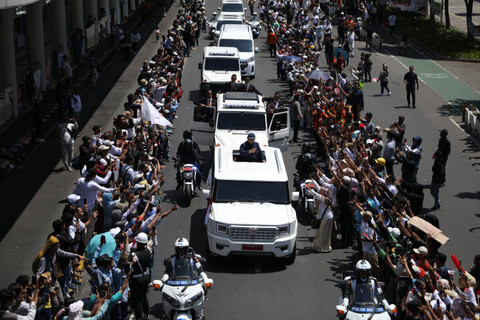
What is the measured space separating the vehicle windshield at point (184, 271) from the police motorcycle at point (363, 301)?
2554mm

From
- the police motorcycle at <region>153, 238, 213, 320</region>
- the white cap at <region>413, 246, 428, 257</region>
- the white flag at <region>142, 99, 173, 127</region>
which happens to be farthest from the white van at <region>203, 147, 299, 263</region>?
the white flag at <region>142, 99, 173, 127</region>

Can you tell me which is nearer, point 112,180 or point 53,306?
point 53,306

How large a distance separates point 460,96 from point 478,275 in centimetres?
2449

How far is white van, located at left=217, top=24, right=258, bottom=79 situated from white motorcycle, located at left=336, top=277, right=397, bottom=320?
25.8 meters

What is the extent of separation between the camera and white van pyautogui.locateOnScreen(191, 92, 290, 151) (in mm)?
24016

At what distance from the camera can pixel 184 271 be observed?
14.6 meters

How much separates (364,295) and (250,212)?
4.71m

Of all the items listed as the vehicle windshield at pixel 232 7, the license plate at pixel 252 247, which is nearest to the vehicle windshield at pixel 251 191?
the license plate at pixel 252 247

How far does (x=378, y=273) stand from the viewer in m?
16.9

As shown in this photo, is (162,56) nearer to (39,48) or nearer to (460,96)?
(39,48)

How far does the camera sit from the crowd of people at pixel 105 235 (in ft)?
43.1

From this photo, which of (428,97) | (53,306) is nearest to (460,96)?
(428,97)

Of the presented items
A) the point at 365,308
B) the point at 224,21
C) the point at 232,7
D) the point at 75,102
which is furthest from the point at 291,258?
the point at 232,7

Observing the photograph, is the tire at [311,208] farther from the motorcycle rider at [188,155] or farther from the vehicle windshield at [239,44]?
the vehicle windshield at [239,44]
